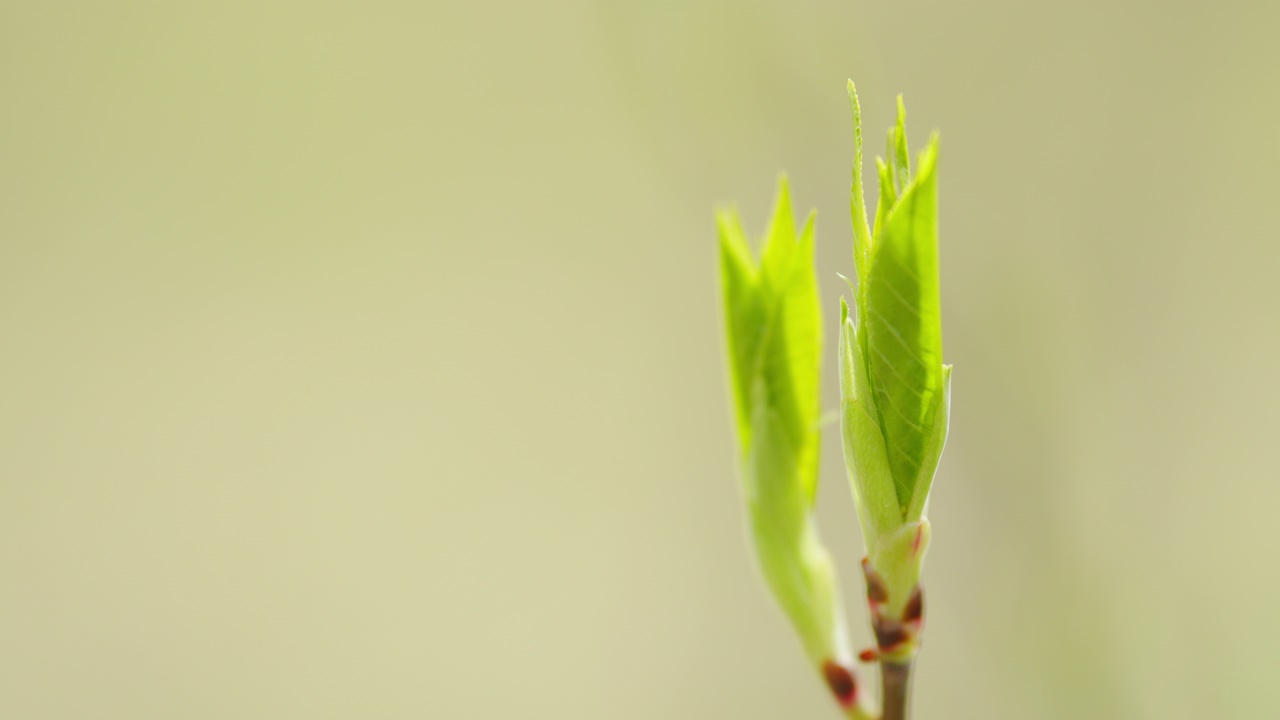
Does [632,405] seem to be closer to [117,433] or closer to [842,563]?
[842,563]

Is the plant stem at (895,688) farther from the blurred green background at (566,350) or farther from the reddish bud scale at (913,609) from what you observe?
the blurred green background at (566,350)

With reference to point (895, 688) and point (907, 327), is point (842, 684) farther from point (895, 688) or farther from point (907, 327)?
point (907, 327)

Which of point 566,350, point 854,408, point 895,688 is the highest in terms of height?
point 566,350

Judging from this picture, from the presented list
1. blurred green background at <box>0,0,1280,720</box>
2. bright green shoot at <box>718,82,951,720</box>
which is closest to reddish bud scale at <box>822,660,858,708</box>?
bright green shoot at <box>718,82,951,720</box>

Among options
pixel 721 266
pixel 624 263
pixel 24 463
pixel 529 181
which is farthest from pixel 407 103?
pixel 721 266

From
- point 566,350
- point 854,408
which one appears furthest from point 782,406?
point 566,350

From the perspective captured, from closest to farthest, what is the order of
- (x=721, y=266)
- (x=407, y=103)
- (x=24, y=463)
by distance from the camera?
(x=721, y=266), (x=24, y=463), (x=407, y=103)
